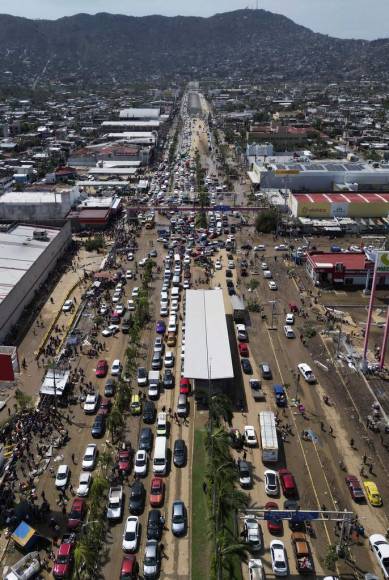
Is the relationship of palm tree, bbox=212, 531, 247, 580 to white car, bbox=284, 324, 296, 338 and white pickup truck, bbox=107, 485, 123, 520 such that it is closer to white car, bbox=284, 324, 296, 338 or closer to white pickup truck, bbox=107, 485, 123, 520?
white pickup truck, bbox=107, 485, 123, 520

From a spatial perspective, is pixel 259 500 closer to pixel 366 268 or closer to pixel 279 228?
pixel 366 268

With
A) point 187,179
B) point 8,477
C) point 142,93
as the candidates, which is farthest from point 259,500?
point 142,93

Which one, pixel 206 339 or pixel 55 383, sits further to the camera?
pixel 206 339

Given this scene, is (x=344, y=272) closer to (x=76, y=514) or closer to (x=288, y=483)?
(x=288, y=483)

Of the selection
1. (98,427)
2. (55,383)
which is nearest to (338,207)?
(55,383)

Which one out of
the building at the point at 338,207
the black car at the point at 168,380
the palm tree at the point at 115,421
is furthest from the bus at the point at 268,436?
the building at the point at 338,207

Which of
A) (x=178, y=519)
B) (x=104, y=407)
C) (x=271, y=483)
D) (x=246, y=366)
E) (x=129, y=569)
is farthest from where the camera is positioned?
(x=246, y=366)
